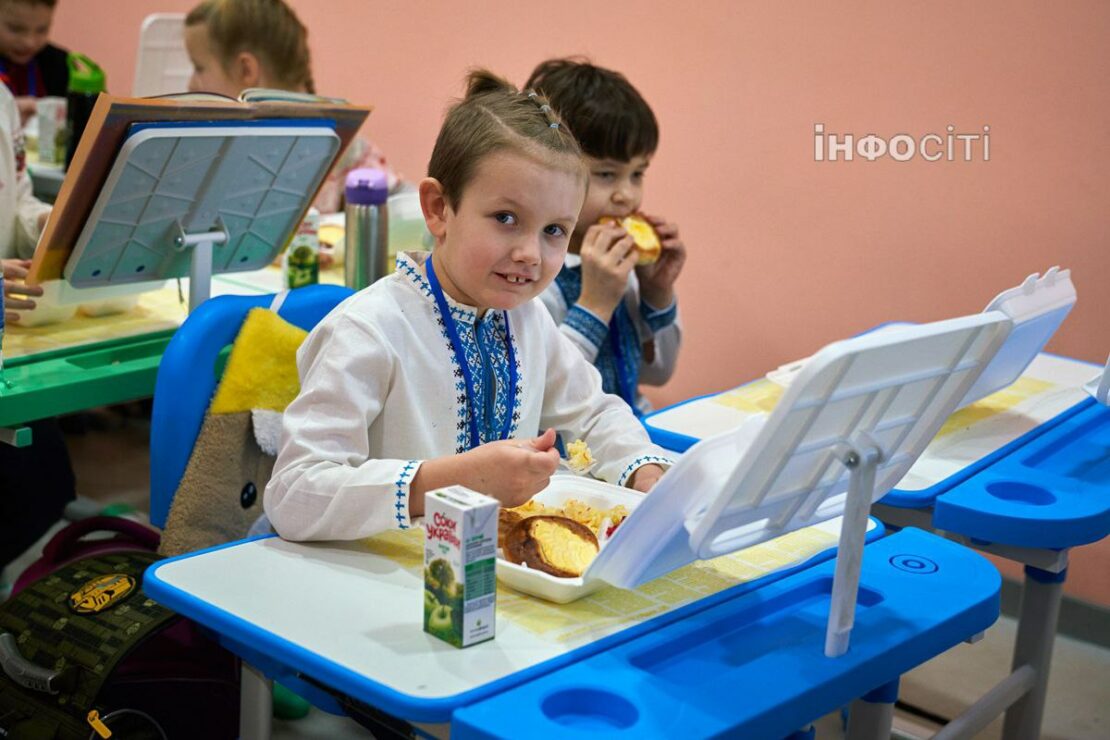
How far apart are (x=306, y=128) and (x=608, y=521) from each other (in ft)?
3.75

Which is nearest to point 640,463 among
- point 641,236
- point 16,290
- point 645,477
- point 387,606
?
point 645,477

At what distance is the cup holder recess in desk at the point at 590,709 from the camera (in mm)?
1140

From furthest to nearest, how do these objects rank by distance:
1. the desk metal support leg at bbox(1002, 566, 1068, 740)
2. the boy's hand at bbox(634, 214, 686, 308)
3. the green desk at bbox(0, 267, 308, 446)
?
the boy's hand at bbox(634, 214, 686, 308) < the desk metal support leg at bbox(1002, 566, 1068, 740) < the green desk at bbox(0, 267, 308, 446)

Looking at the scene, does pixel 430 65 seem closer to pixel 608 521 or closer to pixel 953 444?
pixel 953 444

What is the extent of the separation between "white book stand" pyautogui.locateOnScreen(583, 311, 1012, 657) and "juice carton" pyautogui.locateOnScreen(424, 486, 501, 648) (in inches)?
5.0

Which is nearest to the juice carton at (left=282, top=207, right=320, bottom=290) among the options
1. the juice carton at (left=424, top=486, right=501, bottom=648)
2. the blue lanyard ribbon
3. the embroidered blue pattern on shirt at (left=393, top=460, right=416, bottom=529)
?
the blue lanyard ribbon

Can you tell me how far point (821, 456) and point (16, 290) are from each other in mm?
1566

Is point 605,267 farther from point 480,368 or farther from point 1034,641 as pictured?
point 1034,641

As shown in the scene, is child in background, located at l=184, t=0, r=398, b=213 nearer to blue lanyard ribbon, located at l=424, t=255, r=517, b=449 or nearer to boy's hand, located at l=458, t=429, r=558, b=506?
blue lanyard ribbon, located at l=424, t=255, r=517, b=449

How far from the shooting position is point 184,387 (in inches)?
71.8

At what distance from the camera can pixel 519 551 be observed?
1.40 meters

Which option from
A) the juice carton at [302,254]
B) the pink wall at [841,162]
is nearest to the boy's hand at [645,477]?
the juice carton at [302,254]

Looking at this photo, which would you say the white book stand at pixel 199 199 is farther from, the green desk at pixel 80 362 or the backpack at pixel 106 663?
→ the backpack at pixel 106 663

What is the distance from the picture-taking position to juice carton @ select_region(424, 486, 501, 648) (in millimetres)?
1195
